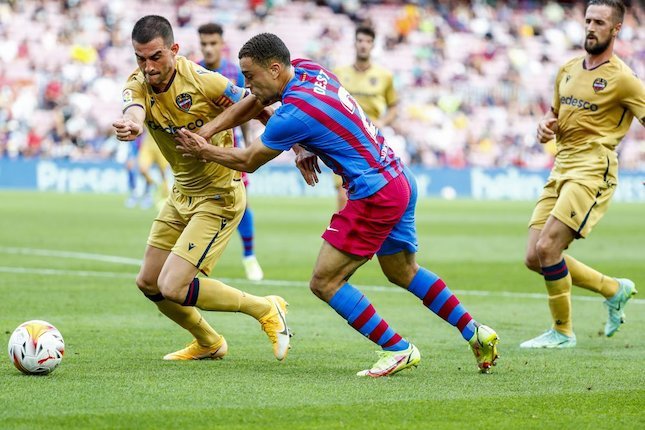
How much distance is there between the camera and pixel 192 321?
7.85 m

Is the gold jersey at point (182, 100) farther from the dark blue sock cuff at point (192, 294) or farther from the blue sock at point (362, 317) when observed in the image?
the blue sock at point (362, 317)

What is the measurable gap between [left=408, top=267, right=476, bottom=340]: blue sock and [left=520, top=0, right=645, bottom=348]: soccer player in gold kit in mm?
1451

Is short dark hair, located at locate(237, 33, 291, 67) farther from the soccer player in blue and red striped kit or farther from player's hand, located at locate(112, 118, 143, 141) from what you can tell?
player's hand, located at locate(112, 118, 143, 141)

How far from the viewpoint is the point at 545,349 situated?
28.0 ft

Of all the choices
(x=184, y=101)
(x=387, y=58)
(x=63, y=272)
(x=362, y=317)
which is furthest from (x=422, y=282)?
(x=387, y=58)

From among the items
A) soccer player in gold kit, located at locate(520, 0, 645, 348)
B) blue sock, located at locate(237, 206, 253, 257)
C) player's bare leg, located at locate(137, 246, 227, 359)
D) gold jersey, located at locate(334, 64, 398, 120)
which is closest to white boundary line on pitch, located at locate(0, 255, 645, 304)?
blue sock, located at locate(237, 206, 253, 257)

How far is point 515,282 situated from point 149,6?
1078 inches

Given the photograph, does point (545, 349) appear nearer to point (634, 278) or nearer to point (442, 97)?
point (634, 278)

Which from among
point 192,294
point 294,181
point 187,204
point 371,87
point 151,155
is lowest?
point 294,181

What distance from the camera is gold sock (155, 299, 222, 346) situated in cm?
780

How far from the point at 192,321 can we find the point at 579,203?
124 inches

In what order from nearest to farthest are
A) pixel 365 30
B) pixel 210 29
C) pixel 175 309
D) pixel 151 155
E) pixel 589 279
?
pixel 175 309 → pixel 589 279 → pixel 210 29 → pixel 365 30 → pixel 151 155

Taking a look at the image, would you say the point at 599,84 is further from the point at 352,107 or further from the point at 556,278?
the point at 352,107

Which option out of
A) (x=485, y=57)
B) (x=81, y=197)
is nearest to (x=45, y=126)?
(x=81, y=197)
